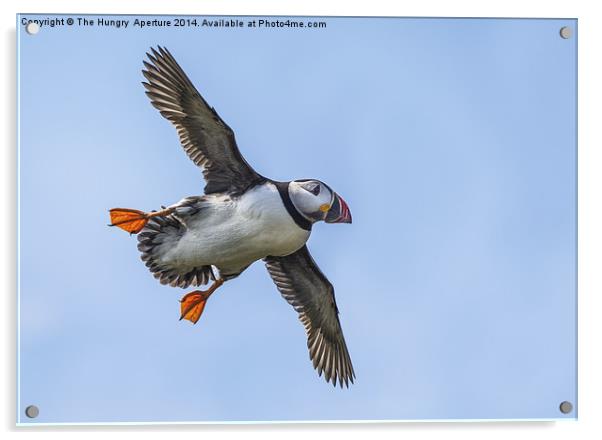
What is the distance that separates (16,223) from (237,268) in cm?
125

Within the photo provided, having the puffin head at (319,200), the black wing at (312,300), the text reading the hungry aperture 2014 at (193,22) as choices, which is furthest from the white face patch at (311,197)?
the text reading the hungry aperture 2014 at (193,22)

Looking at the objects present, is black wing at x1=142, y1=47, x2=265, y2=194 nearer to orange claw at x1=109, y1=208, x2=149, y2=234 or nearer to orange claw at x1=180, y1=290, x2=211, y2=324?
orange claw at x1=109, y1=208, x2=149, y2=234

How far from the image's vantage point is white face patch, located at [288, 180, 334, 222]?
618cm

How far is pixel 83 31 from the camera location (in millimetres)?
6105

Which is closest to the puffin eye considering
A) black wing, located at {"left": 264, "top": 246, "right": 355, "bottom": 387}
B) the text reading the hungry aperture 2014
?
black wing, located at {"left": 264, "top": 246, "right": 355, "bottom": 387}

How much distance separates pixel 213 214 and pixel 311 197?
545mm

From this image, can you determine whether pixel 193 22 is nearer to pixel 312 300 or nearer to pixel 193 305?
pixel 193 305

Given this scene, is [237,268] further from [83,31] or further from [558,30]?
[558,30]

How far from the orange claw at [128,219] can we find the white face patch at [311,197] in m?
0.82

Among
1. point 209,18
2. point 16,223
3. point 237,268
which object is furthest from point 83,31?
point 237,268

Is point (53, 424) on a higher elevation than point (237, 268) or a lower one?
lower

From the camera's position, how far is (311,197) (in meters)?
6.20

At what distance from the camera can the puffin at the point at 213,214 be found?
6203mm

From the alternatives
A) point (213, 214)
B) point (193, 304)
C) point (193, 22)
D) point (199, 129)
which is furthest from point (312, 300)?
point (193, 22)
